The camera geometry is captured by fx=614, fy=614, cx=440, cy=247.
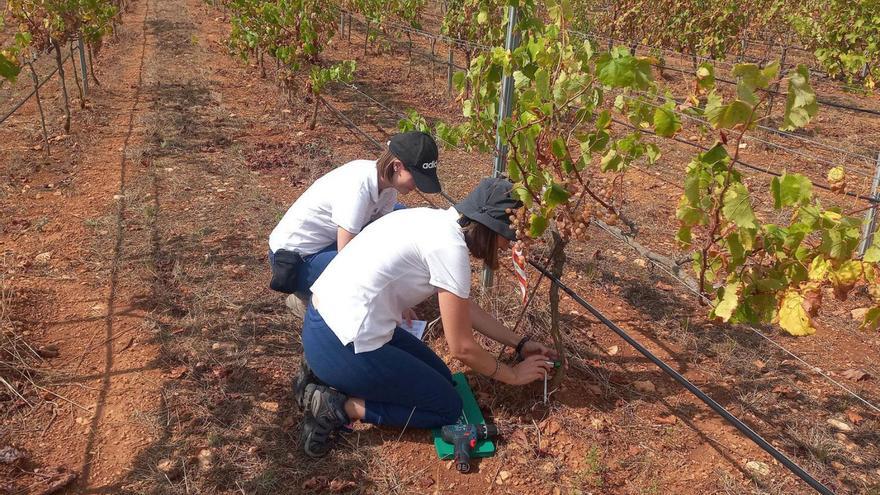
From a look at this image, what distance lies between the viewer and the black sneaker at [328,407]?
2492 millimetres

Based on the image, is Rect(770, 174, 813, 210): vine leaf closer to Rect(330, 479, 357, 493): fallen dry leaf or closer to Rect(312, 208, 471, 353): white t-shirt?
Rect(312, 208, 471, 353): white t-shirt

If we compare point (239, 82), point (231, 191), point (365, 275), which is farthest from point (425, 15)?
point (365, 275)

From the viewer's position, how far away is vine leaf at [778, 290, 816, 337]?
1.71 m

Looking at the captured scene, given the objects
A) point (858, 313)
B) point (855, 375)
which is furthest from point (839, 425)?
point (858, 313)

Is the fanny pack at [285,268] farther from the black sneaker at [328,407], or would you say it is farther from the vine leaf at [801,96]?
the vine leaf at [801,96]

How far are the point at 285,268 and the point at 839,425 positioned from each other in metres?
2.74

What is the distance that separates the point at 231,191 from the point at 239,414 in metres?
2.96

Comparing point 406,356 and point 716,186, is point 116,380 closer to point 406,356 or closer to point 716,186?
point 406,356

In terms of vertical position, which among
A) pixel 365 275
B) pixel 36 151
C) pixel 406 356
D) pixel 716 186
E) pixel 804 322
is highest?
pixel 716 186

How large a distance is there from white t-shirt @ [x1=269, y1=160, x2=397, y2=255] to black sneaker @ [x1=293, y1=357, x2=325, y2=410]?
71 cm

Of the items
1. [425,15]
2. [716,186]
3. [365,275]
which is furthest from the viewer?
[425,15]

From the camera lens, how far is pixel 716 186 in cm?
196

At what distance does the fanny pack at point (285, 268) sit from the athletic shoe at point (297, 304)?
146 mm

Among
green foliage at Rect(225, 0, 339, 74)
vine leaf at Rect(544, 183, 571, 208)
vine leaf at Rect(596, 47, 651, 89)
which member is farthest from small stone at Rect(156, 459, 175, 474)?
green foliage at Rect(225, 0, 339, 74)
